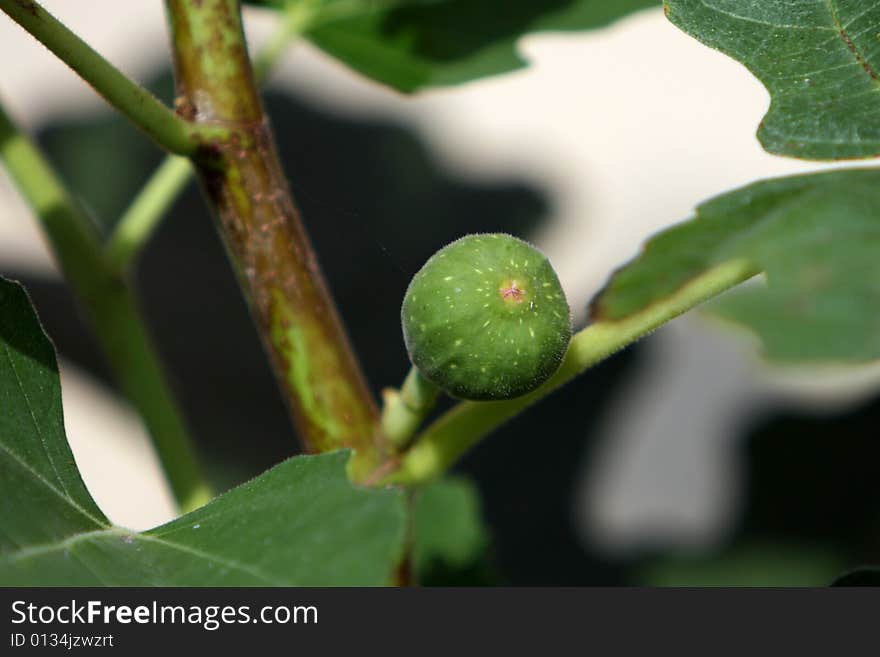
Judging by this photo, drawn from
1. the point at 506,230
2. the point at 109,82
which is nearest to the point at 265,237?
the point at 109,82

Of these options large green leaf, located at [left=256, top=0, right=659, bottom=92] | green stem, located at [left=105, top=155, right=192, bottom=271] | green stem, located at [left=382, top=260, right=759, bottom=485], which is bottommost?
green stem, located at [left=382, top=260, right=759, bottom=485]

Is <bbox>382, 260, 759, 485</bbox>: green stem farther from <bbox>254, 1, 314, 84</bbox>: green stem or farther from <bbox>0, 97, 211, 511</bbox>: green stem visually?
<bbox>254, 1, 314, 84</bbox>: green stem

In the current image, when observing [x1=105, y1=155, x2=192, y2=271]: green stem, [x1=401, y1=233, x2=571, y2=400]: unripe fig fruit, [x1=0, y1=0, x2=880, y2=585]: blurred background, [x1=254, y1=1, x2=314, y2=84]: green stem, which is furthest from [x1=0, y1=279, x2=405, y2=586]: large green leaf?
[x1=0, y1=0, x2=880, y2=585]: blurred background

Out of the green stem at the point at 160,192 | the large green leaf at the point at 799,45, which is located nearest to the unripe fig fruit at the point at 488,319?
the large green leaf at the point at 799,45

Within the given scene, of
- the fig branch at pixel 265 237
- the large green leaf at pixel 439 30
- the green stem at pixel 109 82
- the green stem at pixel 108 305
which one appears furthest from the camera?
the large green leaf at pixel 439 30

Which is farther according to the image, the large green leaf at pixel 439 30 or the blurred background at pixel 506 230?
the blurred background at pixel 506 230

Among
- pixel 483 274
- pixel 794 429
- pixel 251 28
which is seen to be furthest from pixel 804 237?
pixel 251 28

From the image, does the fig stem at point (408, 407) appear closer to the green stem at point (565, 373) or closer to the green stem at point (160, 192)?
the green stem at point (565, 373)
